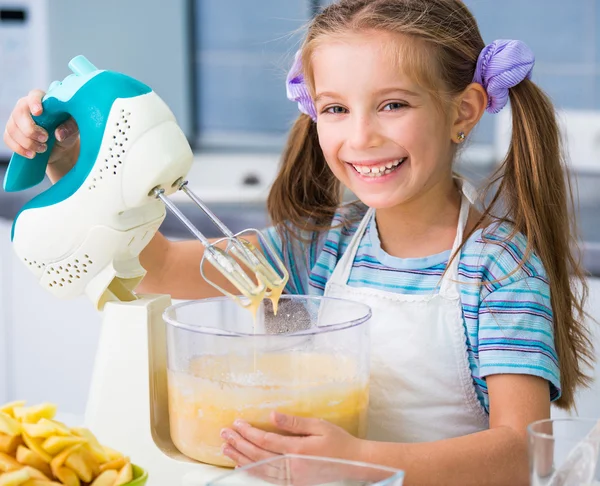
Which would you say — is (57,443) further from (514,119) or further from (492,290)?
(514,119)

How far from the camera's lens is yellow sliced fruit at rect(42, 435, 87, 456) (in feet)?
2.25

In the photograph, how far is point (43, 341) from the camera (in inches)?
82.7

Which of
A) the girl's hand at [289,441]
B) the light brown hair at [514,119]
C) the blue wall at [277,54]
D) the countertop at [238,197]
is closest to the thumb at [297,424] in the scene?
the girl's hand at [289,441]

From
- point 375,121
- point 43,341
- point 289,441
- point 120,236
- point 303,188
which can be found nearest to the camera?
point 289,441

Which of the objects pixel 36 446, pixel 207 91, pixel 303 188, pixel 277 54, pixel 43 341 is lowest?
pixel 43 341

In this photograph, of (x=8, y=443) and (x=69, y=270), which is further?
(x=69, y=270)

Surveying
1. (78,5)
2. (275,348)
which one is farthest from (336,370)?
(78,5)

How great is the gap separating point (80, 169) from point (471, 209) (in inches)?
19.1

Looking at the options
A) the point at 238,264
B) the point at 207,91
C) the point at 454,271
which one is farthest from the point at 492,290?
the point at 207,91

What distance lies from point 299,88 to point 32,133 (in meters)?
0.33

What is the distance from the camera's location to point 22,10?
271 cm

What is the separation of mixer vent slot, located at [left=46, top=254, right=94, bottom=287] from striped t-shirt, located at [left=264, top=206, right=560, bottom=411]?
0.37m

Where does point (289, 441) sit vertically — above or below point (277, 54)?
below

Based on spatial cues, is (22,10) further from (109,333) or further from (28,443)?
(28,443)
